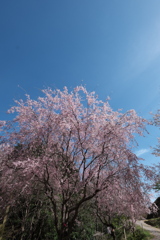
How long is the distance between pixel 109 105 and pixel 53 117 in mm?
2298

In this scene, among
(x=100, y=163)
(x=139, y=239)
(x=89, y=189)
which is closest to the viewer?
(x=100, y=163)

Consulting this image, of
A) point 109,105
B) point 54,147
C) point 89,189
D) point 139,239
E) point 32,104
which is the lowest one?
point 139,239

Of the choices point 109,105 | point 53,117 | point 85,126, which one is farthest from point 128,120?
point 53,117

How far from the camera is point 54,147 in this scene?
5629mm

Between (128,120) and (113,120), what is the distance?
20.4 inches

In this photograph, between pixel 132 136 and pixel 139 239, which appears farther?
pixel 139 239

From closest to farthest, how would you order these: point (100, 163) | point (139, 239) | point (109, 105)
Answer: point (100, 163) < point (109, 105) < point (139, 239)

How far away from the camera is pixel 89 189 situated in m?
6.83

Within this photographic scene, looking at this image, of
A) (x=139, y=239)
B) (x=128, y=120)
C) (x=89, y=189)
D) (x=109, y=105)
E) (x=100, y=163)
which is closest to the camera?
(x=100, y=163)

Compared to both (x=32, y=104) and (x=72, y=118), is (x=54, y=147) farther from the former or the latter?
(x=32, y=104)

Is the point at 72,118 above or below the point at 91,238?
above

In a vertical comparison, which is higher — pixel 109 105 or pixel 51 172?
pixel 109 105

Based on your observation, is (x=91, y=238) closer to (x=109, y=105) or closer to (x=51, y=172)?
(x=51, y=172)

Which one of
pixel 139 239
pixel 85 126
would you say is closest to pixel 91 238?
pixel 139 239
